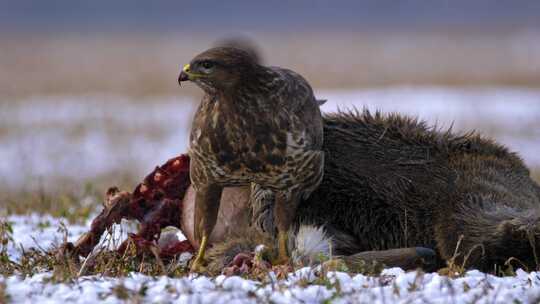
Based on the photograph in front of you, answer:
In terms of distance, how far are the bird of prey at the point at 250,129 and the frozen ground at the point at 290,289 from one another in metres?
0.57

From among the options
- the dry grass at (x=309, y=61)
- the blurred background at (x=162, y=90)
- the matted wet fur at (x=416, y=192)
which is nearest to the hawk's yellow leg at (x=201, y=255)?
the matted wet fur at (x=416, y=192)

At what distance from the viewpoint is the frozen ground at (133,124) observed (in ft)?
48.3

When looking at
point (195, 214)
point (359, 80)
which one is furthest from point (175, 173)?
point (359, 80)

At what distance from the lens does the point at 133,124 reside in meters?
19.1

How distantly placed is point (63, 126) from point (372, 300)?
15.2 m

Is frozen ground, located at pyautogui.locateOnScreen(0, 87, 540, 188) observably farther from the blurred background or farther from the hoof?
the hoof

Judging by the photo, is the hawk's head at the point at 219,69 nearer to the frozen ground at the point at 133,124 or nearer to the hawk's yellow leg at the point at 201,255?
the hawk's yellow leg at the point at 201,255

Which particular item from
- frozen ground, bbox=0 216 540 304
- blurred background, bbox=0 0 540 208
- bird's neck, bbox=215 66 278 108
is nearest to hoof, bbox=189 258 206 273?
frozen ground, bbox=0 216 540 304

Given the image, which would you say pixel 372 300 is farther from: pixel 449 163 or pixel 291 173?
pixel 449 163

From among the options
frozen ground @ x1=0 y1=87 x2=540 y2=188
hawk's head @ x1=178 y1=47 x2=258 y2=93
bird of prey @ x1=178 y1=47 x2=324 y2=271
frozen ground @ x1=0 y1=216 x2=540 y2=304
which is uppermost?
hawk's head @ x1=178 y1=47 x2=258 y2=93

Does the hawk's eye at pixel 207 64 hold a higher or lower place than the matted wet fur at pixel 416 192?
higher

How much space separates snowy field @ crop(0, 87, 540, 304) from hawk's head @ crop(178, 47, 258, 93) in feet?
3.41

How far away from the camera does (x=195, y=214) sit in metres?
5.31

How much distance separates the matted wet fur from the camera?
5.21m
